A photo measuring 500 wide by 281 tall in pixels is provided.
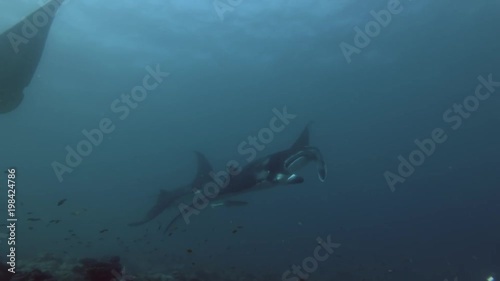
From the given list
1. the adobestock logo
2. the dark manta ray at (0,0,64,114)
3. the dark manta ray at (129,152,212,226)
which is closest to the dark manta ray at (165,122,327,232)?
the dark manta ray at (129,152,212,226)

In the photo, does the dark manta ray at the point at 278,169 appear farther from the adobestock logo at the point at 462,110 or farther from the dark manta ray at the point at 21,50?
the adobestock logo at the point at 462,110

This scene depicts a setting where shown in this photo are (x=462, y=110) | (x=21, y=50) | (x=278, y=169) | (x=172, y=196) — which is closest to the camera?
(x=21, y=50)

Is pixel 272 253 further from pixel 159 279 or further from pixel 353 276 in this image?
pixel 159 279

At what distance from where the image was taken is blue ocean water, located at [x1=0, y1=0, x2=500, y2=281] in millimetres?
24734

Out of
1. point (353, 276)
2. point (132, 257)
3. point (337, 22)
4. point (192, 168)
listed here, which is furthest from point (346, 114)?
point (192, 168)

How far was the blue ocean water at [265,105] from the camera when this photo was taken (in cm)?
2473

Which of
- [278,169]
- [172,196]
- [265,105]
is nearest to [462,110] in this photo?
[265,105]

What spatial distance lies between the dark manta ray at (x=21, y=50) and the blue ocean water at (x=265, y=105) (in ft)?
18.6

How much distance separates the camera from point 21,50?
7305mm

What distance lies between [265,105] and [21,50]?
4017cm

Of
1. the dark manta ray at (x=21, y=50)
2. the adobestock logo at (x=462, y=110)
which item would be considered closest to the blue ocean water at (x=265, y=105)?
the adobestock logo at (x=462, y=110)

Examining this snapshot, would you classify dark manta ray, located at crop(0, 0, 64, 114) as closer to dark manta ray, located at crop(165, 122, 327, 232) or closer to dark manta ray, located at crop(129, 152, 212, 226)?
dark manta ray, located at crop(165, 122, 327, 232)

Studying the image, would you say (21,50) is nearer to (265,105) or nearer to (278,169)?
(278,169)

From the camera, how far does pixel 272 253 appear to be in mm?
34406
